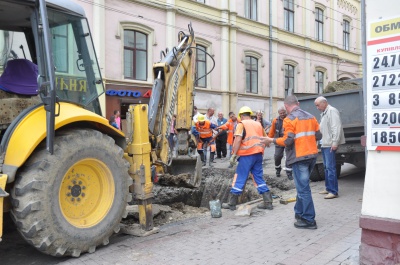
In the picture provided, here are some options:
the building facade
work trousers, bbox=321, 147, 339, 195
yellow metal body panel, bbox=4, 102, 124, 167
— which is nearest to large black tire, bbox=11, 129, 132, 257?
yellow metal body panel, bbox=4, 102, 124, 167

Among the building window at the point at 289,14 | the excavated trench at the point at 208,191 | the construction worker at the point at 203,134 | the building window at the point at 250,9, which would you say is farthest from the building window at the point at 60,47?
the building window at the point at 289,14

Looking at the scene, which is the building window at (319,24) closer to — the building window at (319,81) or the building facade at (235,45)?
the building facade at (235,45)

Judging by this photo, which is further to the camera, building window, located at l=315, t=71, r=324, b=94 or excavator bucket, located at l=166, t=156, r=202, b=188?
building window, located at l=315, t=71, r=324, b=94

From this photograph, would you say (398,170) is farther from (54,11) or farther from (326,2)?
(326,2)

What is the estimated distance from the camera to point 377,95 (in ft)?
11.9

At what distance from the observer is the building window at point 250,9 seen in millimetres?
20781

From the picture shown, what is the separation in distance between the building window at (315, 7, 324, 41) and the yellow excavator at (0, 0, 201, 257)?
2321cm

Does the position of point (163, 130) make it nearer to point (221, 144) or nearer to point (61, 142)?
point (61, 142)

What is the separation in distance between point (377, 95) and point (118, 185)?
114 inches

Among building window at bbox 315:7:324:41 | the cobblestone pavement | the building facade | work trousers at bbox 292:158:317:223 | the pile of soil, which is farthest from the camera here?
building window at bbox 315:7:324:41

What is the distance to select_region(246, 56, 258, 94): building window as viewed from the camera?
21047 millimetres

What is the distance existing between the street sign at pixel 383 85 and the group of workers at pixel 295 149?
1.46 metres

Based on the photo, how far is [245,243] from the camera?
452 cm

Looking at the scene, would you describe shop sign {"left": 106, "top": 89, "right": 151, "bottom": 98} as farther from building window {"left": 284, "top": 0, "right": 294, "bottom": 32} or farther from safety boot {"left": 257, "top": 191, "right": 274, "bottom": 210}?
building window {"left": 284, "top": 0, "right": 294, "bottom": 32}
